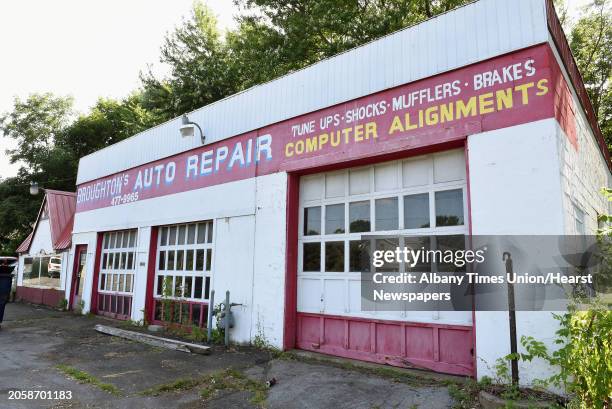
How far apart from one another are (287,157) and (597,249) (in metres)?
5.54

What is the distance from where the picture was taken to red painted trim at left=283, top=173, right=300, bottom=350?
7.57m

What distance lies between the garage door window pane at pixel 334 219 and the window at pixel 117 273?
703cm

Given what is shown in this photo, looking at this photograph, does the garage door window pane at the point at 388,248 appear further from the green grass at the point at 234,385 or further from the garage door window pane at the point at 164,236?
the garage door window pane at the point at 164,236

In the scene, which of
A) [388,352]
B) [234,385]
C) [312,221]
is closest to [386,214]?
[312,221]

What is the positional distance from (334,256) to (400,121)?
263 cm

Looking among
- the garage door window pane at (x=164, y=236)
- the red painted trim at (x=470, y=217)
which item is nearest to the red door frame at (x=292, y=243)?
the red painted trim at (x=470, y=217)

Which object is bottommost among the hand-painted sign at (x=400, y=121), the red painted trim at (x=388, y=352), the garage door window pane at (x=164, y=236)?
the red painted trim at (x=388, y=352)

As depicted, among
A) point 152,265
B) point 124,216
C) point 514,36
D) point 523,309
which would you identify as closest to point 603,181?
point 514,36

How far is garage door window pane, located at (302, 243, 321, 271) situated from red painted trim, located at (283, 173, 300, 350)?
21 centimetres

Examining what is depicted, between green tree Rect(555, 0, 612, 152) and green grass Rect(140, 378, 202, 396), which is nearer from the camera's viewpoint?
green grass Rect(140, 378, 202, 396)

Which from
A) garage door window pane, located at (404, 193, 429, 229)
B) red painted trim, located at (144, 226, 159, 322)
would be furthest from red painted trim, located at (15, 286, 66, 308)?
garage door window pane, located at (404, 193, 429, 229)

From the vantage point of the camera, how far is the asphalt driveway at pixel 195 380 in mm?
5176

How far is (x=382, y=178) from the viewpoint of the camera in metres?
7.04

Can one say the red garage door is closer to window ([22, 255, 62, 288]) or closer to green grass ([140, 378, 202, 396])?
green grass ([140, 378, 202, 396])
